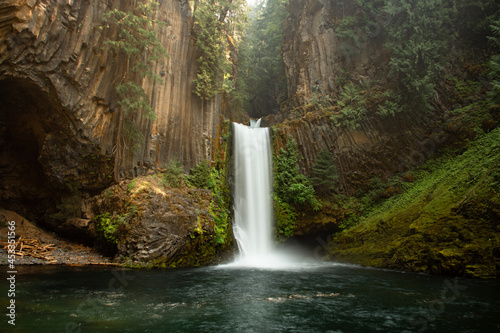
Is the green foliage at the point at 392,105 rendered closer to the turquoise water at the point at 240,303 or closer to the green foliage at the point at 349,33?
the green foliage at the point at 349,33

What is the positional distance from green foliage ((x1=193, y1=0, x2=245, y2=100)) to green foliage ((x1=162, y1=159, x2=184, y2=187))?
17.3 feet

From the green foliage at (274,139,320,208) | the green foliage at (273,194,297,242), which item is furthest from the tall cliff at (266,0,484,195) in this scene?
the green foliage at (273,194,297,242)

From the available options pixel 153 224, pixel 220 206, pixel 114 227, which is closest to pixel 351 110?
pixel 220 206

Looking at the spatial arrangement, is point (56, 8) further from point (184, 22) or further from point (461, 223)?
point (461, 223)

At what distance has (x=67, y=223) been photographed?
1395 centimetres

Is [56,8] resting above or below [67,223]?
above

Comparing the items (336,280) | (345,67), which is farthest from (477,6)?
(336,280)

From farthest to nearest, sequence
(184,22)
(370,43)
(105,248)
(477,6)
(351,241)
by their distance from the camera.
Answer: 1. (370,43)
2. (477,6)
3. (184,22)
4. (351,241)
5. (105,248)

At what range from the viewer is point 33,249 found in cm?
1166

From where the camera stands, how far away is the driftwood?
36.8ft

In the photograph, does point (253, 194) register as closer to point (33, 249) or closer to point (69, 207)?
point (69, 207)

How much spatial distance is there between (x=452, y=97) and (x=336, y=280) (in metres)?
15.9

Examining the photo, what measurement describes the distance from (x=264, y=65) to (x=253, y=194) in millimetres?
18276

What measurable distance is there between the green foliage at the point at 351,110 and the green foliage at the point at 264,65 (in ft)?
29.5
